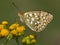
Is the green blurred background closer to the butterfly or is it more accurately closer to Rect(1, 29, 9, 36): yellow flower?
the butterfly

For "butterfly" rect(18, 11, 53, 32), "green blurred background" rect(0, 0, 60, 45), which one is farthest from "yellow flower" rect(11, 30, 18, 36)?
"green blurred background" rect(0, 0, 60, 45)

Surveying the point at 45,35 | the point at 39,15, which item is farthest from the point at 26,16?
the point at 45,35

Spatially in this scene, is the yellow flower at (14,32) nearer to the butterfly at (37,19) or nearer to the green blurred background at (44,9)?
the butterfly at (37,19)

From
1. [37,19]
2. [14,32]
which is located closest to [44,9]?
[37,19]

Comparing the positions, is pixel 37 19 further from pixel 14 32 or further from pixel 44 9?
pixel 44 9

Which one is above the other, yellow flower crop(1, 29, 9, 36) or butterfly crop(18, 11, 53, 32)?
butterfly crop(18, 11, 53, 32)

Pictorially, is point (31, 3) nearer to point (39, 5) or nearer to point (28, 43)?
point (39, 5)
